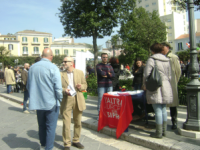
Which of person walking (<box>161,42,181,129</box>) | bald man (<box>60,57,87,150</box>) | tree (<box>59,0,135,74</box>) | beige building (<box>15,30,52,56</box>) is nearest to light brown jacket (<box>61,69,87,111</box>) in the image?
bald man (<box>60,57,87,150</box>)

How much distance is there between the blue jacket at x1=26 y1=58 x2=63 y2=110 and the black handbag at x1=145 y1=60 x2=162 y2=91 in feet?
5.60

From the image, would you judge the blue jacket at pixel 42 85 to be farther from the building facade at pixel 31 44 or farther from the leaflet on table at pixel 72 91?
the building facade at pixel 31 44

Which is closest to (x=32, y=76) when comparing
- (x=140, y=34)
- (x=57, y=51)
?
(x=140, y=34)

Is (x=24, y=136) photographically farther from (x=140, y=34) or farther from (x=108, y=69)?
(x=140, y=34)

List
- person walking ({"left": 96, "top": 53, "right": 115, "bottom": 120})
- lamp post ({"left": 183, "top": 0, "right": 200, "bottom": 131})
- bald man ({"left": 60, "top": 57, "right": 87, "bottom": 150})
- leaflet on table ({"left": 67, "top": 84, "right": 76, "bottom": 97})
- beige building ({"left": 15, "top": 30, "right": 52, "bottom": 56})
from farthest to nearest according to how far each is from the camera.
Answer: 1. beige building ({"left": 15, "top": 30, "right": 52, "bottom": 56})
2. person walking ({"left": 96, "top": 53, "right": 115, "bottom": 120})
3. lamp post ({"left": 183, "top": 0, "right": 200, "bottom": 131})
4. bald man ({"left": 60, "top": 57, "right": 87, "bottom": 150})
5. leaflet on table ({"left": 67, "top": 84, "right": 76, "bottom": 97})

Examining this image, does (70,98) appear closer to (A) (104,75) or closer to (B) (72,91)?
(B) (72,91)

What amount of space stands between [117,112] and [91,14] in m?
9.40

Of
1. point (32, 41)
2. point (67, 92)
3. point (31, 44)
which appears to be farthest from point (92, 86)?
point (32, 41)

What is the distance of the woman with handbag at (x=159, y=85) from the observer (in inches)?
145

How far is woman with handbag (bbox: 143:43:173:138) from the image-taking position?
3682 mm

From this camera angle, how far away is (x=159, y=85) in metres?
3.66

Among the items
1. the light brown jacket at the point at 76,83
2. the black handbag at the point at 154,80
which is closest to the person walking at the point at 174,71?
the black handbag at the point at 154,80

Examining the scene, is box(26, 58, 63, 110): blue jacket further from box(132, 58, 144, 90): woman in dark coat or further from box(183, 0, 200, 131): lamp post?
box(132, 58, 144, 90): woman in dark coat

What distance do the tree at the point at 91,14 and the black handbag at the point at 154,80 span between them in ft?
30.7
